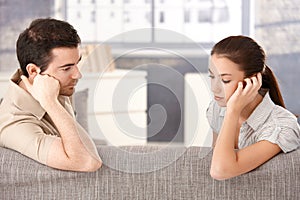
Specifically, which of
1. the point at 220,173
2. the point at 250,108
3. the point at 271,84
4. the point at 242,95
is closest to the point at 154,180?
the point at 220,173

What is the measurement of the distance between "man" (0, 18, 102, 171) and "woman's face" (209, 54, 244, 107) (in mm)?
311

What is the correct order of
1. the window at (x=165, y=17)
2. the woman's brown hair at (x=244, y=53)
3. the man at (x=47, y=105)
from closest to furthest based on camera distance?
the man at (x=47, y=105), the woman's brown hair at (x=244, y=53), the window at (x=165, y=17)

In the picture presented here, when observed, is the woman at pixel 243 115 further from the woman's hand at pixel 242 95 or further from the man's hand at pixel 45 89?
the man's hand at pixel 45 89

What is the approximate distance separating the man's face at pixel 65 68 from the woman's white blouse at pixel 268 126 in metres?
0.34

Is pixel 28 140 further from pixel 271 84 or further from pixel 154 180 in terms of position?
pixel 271 84

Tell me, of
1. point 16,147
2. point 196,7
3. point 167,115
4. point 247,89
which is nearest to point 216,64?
point 247,89

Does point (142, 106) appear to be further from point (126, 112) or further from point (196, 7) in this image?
point (196, 7)

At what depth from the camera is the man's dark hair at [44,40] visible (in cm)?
173

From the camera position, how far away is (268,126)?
177 centimetres

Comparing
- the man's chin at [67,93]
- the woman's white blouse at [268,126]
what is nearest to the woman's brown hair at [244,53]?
the woman's white blouse at [268,126]

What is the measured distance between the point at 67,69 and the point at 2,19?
4.61 metres

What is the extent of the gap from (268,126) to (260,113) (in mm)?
50

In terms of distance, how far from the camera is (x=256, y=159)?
5.23 ft

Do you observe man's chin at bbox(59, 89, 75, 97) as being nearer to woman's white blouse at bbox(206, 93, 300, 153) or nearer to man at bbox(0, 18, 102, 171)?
man at bbox(0, 18, 102, 171)
